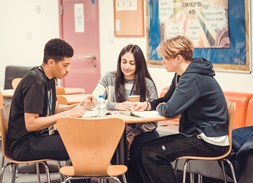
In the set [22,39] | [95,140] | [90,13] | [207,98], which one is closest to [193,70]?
[207,98]

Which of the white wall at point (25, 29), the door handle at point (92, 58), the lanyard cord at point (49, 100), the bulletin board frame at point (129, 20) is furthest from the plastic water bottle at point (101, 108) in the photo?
the white wall at point (25, 29)

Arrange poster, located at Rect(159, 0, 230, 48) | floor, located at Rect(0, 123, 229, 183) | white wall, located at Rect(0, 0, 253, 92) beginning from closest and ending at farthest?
floor, located at Rect(0, 123, 229, 183)
poster, located at Rect(159, 0, 230, 48)
white wall, located at Rect(0, 0, 253, 92)

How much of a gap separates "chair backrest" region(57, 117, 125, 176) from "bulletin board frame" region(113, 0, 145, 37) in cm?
373

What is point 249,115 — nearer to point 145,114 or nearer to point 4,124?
point 145,114

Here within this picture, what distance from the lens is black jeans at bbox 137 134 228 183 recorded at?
423 centimetres

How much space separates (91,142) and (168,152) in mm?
718

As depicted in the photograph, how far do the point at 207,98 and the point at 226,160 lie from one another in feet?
1.62

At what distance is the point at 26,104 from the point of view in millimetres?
4082

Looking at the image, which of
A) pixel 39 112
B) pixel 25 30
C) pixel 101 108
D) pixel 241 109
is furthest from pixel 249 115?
pixel 25 30

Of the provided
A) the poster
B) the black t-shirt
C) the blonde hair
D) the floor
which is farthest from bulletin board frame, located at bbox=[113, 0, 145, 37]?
the black t-shirt

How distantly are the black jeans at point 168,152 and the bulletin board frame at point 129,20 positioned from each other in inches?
130

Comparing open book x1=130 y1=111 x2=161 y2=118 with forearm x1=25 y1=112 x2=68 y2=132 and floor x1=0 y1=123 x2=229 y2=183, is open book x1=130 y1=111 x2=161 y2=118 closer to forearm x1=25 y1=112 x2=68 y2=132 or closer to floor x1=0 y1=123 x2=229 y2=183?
forearm x1=25 y1=112 x2=68 y2=132

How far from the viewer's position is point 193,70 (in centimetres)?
422

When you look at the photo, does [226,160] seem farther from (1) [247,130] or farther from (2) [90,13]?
(2) [90,13]
